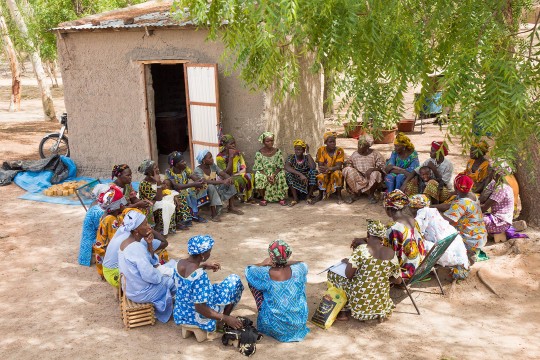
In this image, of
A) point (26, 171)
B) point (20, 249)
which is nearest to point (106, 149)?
point (26, 171)

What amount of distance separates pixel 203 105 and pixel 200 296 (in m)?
5.41

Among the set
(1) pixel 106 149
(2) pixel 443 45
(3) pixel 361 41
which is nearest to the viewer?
(3) pixel 361 41

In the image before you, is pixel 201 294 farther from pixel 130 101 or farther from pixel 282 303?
pixel 130 101

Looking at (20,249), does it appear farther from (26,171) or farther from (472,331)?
(472,331)

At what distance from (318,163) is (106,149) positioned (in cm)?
416

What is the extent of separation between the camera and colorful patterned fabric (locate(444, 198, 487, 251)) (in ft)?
22.6

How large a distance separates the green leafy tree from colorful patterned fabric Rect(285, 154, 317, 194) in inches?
144

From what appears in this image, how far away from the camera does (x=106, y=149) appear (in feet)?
36.8

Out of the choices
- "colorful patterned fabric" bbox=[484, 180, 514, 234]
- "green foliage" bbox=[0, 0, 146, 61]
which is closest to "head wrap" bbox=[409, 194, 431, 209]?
"colorful patterned fabric" bbox=[484, 180, 514, 234]

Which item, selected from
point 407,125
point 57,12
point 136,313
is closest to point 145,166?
point 136,313

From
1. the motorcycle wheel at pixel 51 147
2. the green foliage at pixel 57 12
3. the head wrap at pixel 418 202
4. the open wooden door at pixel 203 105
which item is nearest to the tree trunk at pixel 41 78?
the green foliage at pixel 57 12

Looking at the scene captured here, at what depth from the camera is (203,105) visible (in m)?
10.2

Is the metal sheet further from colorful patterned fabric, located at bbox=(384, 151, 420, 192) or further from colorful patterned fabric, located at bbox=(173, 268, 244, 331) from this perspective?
colorful patterned fabric, located at bbox=(173, 268, 244, 331)

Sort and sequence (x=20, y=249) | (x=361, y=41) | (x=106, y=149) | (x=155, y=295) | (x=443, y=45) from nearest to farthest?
1. (x=361, y=41)
2. (x=443, y=45)
3. (x=155, y=295)
4. (x=20, y=249)
5. (x=106, y=149)
